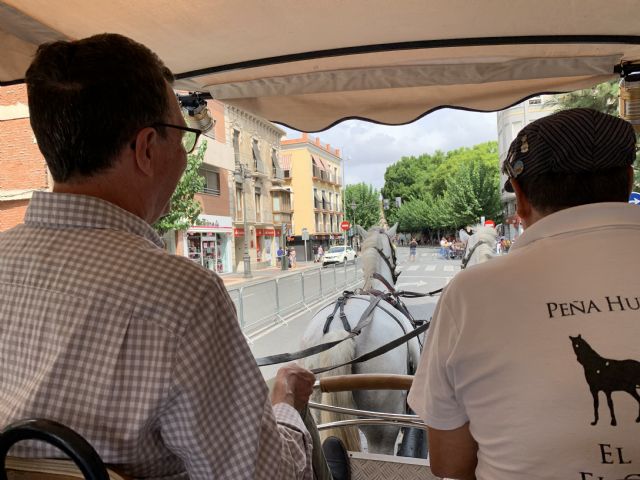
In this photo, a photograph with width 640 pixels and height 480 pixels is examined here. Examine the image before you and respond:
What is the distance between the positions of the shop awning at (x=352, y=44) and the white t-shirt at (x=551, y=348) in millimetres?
1582

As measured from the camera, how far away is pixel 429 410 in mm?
1190

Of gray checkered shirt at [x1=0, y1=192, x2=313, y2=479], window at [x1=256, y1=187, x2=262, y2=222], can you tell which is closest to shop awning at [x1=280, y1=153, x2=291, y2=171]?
window at [x1=256, y1=187, x2=262, y2=222]

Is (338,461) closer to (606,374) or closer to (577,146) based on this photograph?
(606,374)

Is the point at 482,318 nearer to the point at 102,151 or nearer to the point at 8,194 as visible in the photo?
the point at 102,151

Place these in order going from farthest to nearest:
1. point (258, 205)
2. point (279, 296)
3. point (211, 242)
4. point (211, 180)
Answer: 1. point (258, 205)
2. point (211, 180)
3. point (211, 242)
4. point (279, 296)

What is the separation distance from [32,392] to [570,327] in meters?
1.07

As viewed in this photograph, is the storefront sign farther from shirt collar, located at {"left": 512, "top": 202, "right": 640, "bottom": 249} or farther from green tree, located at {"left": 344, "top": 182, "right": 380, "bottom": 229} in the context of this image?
green tree, located at {"left": 344, "top": 182, "right": 380, "bottom": 229}

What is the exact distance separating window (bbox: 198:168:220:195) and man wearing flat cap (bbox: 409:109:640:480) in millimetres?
26878

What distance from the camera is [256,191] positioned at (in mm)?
36219

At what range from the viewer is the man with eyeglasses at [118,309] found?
2.74 ft

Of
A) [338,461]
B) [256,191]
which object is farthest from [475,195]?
[338,461]

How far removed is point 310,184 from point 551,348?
48427mm

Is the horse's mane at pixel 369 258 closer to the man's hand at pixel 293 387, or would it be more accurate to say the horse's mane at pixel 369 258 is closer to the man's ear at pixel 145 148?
the man's hand at pixel 293 387

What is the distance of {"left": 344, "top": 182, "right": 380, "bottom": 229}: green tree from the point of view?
224 feet
